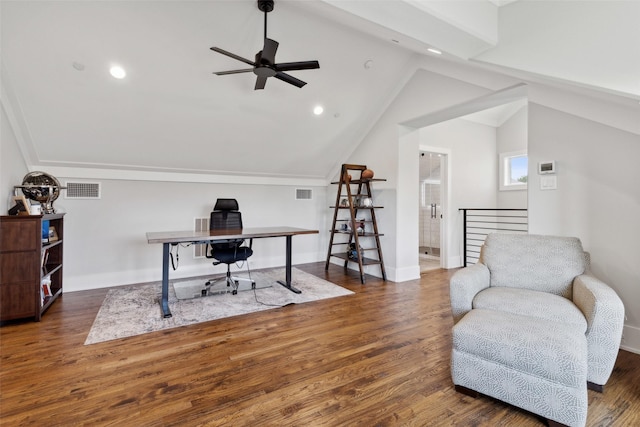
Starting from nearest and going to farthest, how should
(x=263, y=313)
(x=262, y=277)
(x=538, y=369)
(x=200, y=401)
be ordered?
(x=538, y=369) → (x=200, y=401) → (x=263, y=313) → (x=262, y=277)

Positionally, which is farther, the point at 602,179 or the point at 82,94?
the point at 82,94

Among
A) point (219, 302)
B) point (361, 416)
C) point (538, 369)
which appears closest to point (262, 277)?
point (219, 302)

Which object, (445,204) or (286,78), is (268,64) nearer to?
(286,78)

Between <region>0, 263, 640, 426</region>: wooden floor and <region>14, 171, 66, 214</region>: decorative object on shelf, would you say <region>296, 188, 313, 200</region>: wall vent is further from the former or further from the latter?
<region>14, 171, 66, 214</region>: decorative object on shelf

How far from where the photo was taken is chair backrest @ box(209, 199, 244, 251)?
3986 millimetres

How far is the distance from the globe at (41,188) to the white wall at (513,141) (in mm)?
6982

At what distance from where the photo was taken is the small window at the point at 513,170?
5797 millimetres

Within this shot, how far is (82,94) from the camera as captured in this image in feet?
10.4

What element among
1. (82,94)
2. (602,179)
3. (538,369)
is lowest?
(538,369)

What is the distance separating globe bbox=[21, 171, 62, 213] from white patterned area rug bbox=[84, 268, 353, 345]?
1268mm

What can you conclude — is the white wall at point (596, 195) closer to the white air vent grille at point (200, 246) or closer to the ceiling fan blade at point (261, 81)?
the ceiling fan blade at point (261, 81)

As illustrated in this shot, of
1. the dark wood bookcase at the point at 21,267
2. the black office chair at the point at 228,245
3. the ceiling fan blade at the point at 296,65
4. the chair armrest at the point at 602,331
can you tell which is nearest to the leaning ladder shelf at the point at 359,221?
the black office chair at the point at 228,245

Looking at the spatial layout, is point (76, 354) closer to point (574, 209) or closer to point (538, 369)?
point (538, 369)

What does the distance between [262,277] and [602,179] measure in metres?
3.95
